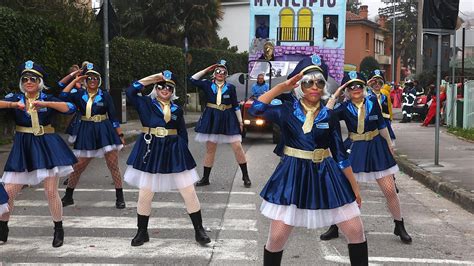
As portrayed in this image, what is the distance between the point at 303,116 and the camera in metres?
4.29

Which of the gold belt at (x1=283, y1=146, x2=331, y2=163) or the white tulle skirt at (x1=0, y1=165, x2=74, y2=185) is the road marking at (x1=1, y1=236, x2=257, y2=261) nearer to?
the white tulle skirt at (x1=0, y1=165, x2=74, y2=185)

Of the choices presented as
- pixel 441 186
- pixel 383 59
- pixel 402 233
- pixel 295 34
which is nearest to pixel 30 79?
pixel 402 233

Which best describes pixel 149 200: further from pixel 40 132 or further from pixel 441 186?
pixel 441 186

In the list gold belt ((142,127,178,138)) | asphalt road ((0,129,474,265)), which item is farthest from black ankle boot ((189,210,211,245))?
gold belt ((142,127,178,138))

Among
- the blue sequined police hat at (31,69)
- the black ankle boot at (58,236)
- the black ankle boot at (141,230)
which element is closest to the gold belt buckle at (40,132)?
the blue sequined police hat at (31,69)

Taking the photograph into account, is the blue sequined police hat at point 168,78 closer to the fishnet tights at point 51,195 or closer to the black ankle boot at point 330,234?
the fishnet tights at point 51,195

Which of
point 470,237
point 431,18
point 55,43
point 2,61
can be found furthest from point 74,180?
point 55,43

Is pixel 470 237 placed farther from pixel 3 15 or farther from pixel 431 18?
pixel 3 15

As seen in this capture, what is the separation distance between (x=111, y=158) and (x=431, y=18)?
6978 mm

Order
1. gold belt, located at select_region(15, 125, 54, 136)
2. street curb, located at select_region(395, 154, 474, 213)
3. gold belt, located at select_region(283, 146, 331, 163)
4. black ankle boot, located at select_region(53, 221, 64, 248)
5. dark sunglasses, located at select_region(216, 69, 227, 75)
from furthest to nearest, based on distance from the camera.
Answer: dark sunglasses, located at select_region(216, 69, 227, 75) < street curb, located at select_region(395, 154, 474, 213) < gold belt, located at select_region(15, 125, 54, 136) < black ankle boot, located at select_region(53, 221, 64, 248) < gold belt, located at select_region(283, 146, 331, 163)

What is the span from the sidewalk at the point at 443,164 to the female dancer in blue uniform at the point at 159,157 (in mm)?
4292

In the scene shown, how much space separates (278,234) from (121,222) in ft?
10.9

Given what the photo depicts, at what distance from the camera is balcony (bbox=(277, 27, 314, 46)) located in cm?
1836

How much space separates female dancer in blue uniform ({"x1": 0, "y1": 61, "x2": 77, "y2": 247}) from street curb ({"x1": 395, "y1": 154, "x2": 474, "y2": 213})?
5.57 metres
